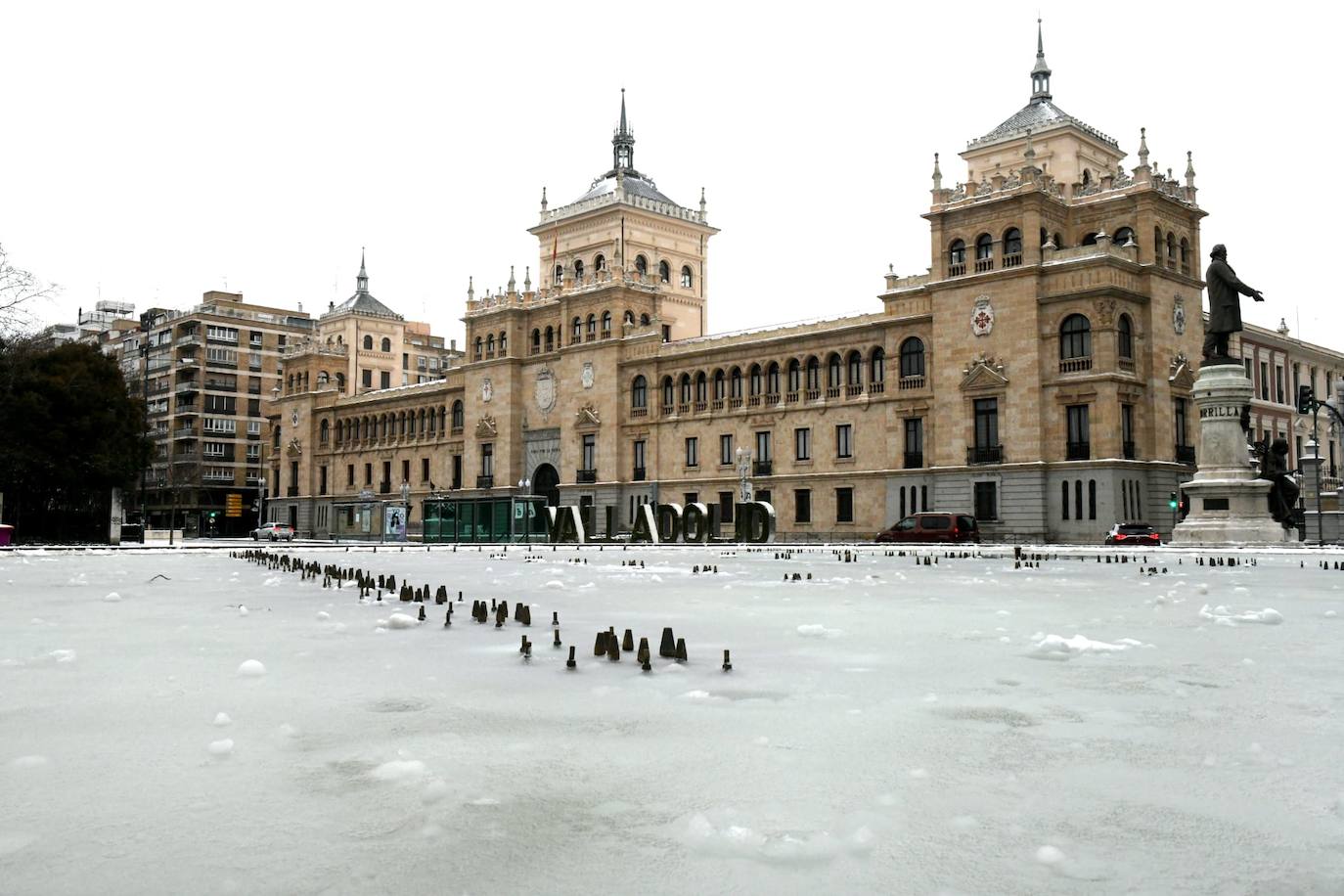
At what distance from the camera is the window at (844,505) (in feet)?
185

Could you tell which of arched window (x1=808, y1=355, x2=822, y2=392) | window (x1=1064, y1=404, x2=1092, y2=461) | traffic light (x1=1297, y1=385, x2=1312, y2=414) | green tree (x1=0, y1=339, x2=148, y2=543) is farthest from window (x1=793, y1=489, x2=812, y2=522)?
green tree (x1=0, y1=339, x2=148, y2=543)

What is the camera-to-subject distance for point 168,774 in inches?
205

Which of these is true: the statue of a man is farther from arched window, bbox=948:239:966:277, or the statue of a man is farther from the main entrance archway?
the main entrance archway

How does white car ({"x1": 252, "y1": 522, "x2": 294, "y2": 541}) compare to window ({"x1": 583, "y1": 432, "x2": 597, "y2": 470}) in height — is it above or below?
below

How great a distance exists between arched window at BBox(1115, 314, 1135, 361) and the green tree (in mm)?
43288

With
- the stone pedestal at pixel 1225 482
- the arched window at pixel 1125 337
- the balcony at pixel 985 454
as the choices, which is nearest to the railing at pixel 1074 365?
the arched window at pixel 1125 337

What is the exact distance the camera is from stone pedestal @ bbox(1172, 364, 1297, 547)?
3550cm

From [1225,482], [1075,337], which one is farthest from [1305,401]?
[1075,337]

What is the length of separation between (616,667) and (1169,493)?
45457mm

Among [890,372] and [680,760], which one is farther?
[890,372]

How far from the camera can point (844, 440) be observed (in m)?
57.4

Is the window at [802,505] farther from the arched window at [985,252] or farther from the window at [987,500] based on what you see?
the arched window at [985,252]

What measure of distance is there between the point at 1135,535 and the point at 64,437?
43822mm

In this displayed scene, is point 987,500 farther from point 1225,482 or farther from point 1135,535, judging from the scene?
point 1225,482
